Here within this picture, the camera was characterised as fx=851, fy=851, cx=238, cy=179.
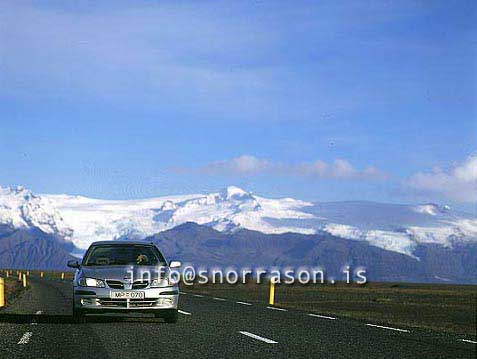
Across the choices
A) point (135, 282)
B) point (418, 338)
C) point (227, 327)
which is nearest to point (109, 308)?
point (135, 282)

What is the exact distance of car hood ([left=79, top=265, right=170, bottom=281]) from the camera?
738 inches

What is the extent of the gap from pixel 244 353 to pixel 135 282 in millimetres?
5645

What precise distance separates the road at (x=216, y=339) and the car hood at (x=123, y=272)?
1.09 metres

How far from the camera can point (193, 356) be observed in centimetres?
1317

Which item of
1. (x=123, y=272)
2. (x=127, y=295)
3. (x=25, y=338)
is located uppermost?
(x=123, y=272)

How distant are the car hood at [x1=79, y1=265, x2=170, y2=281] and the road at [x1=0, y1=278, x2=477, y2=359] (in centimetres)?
109

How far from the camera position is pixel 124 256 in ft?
66.6

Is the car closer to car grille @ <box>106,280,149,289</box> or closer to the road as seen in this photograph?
car grille @ <box>106,280,149,289</box>

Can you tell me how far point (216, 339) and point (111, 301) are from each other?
3531 mm

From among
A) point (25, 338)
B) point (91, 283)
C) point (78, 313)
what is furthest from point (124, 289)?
point (25, 338)

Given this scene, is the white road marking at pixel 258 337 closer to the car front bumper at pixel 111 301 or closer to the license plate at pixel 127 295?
the car front bumper at pixel 111 301

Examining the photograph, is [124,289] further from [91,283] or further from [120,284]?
[91,283]

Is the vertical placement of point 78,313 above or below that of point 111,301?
below

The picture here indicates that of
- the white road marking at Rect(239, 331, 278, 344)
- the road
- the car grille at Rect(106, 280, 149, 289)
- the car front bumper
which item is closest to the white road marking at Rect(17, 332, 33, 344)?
the road
